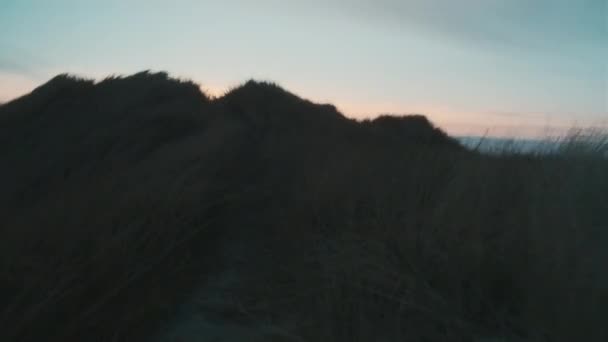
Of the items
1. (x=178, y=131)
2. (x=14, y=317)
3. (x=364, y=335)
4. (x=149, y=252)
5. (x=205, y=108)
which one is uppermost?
(x=205, y=108)

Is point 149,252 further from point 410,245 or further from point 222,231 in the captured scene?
point 410,245

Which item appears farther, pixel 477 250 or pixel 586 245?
pixel 477 250

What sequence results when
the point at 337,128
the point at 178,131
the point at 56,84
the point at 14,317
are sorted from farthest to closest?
1. the point at 337,128
2. the point at 56,84
3. the point at 178,131
4. the point at 14,317

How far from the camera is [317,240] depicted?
3.70 metres

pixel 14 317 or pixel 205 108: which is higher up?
pixel 205 108

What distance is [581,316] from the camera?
2.16 meters

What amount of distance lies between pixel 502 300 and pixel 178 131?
6.09m

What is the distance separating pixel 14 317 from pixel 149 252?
918 mm

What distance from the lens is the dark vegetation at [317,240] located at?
2340mm

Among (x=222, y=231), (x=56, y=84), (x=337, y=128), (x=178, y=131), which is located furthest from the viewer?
(x=337, y=128)

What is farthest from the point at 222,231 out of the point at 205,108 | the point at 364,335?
the point at 205,108

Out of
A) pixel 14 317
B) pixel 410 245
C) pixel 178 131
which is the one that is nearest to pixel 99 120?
pixel 178 131

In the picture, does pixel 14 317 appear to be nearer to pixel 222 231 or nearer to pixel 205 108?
pixel 222 231

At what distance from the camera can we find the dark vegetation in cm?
234
